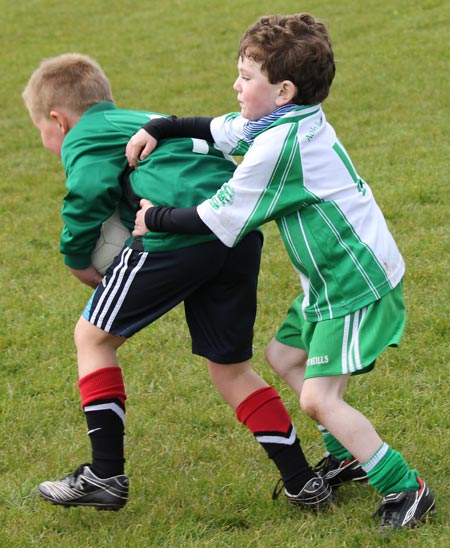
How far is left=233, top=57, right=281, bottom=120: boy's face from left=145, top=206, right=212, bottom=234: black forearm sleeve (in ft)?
1.25

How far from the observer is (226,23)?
1535 centimetres

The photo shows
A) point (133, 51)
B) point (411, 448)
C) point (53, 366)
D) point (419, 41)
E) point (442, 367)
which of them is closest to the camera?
point (411, 448)

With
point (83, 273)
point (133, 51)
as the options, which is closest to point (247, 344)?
point (83, 273)

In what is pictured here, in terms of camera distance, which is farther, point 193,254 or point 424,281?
point 424,281

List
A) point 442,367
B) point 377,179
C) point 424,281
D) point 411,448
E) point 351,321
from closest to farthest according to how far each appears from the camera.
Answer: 1. point 351,321
2. point 411,448
3. point 442,367
4. point 424,281
5. point 377,179

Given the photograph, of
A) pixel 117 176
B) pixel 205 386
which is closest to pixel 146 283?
pixel 117 176

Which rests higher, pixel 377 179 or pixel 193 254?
pixel 193 254

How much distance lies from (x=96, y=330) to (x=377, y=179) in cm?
469

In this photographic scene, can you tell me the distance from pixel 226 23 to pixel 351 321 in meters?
12.9

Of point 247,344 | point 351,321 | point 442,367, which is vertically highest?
point 351,321

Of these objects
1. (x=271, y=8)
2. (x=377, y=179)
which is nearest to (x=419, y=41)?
(x=271, y=8)

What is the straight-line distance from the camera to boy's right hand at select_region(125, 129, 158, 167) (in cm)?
332

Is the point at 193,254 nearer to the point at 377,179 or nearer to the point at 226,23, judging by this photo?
the point at 377,179

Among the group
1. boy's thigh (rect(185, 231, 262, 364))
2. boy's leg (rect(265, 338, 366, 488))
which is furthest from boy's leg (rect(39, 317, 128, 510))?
boy's leg (rect(265, 338, 366, 488))
